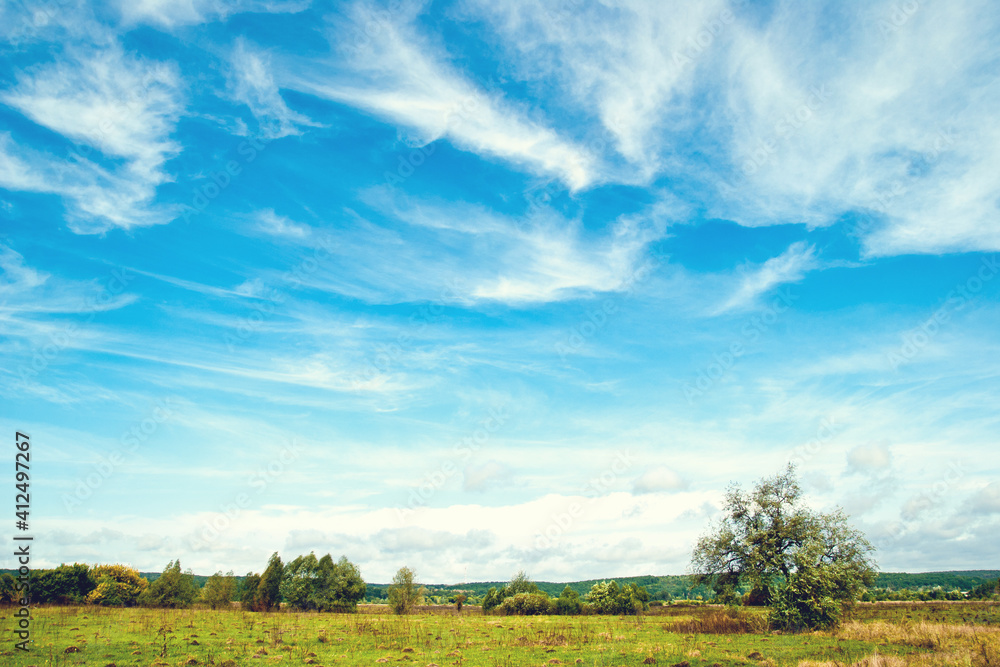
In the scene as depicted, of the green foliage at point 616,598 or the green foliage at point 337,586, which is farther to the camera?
the green foliage at point 616,598

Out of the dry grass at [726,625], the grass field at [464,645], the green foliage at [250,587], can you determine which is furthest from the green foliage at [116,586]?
the dry grass at [726,625]

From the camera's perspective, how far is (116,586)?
57.8m

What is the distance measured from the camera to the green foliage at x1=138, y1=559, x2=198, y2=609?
187ft

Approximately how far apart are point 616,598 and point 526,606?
14.0 metres

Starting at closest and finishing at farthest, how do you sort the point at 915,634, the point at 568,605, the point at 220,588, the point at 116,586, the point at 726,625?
the point at 915,634 → the point at 726,625 → the point at 116,586 → the point at 220,588 → the point at 568,605

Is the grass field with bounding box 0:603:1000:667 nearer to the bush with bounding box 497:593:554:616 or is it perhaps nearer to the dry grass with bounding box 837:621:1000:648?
the dry grass with bounding box 837:621:1000:648

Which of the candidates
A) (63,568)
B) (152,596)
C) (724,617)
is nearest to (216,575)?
(152,596)

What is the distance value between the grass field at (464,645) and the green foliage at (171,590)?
86.9 feet

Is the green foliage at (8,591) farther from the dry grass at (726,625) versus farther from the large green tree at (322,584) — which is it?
the dry grass at (726,625)

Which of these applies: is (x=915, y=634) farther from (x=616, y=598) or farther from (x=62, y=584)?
(x=62, y=584)

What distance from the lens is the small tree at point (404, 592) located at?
69.0 meters

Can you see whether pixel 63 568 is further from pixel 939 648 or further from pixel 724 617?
pixel 939 648

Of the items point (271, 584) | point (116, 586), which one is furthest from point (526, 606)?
point (116, 586)

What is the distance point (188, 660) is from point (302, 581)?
57784 millimetres
